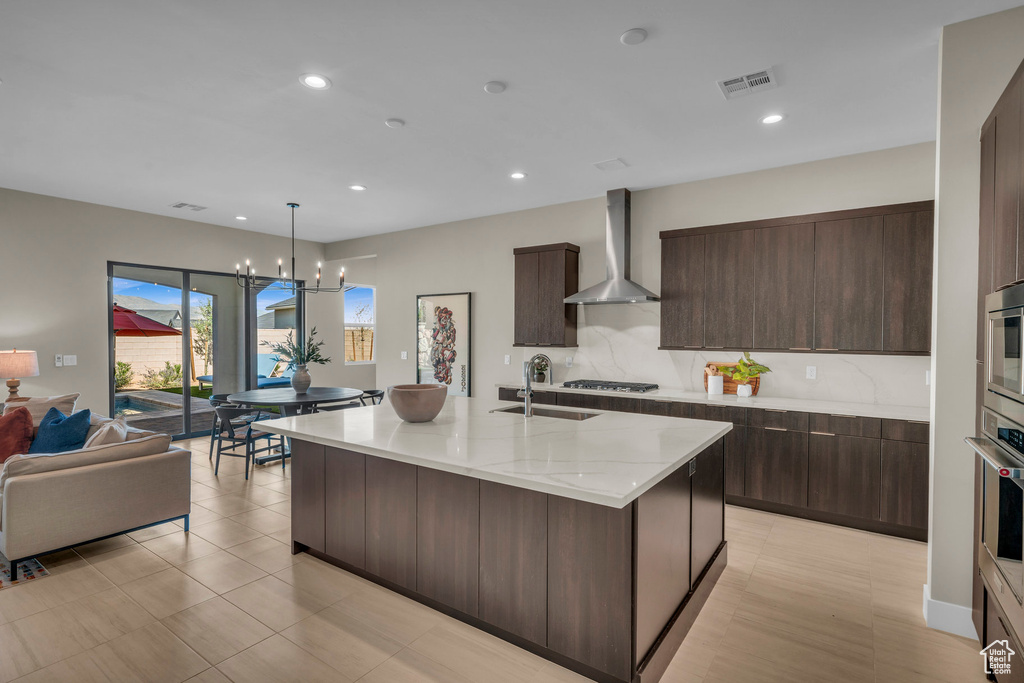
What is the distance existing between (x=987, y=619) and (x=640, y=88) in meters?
2.95

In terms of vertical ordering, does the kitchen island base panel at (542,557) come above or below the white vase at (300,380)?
below

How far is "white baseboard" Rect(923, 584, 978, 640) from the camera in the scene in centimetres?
226

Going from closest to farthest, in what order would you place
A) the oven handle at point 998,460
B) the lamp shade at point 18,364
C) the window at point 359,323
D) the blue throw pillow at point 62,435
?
1. the oven handle at point 998,460
2. the blue throw pillow at point 62,435
3. the lamp shade at point 18,364
4. the window at point 359,323

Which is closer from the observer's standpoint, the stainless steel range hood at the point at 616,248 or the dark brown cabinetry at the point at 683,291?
the dark brown cabinetry at the point at 683,291

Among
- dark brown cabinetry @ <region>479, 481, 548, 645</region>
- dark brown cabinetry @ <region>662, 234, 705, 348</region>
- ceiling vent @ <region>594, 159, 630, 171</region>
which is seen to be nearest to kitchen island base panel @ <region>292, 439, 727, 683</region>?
dark brown cabinetry @ <region>479, 481, 548, 645</region>

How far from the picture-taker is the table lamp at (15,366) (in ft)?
14.4

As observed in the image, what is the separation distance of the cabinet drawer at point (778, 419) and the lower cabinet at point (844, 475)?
109mm

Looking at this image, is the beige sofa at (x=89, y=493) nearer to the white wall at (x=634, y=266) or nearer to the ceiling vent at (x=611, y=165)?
the white wall at (x=634, y=266)

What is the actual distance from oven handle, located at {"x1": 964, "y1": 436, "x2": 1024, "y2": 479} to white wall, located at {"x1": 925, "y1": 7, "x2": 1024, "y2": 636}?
41 cm

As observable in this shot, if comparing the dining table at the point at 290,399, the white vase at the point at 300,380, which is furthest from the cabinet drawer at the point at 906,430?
the white vase at the point at 300,380

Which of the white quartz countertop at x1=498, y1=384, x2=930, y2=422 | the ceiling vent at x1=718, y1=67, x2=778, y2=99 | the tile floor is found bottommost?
the tile floor

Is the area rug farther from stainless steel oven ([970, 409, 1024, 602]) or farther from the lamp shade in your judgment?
stainless steel oven ([970, 409, 1024, 602])

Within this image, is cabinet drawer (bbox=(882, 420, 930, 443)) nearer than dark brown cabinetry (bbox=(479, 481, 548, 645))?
No

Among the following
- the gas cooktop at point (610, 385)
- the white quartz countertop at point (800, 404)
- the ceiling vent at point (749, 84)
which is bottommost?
the white quartz countertop at point (800, 404)
